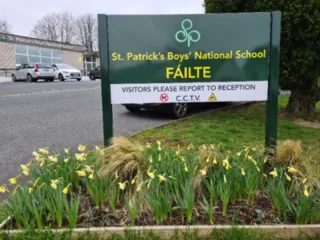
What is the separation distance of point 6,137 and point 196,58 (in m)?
4.72

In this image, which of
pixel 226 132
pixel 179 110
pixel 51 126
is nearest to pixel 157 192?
pixel 226 132

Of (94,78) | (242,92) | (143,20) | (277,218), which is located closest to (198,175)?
(277,218)

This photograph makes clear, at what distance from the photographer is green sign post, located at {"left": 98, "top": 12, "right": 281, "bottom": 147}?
133 inches

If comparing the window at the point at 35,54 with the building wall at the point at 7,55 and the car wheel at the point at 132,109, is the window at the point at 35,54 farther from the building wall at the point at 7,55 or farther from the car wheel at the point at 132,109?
the car wheel at the point at 132,109

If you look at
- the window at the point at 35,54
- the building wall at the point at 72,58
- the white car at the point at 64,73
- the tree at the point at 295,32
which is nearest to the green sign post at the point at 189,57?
the tree at the point at 295,32

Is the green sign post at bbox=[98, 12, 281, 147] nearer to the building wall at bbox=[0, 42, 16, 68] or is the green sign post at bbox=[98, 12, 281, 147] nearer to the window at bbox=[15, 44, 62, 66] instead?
the building wall at bbox=[0, 42, 16, 68]

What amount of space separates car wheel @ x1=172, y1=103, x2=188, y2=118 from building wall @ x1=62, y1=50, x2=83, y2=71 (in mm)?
41537

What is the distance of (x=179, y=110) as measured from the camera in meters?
8.55

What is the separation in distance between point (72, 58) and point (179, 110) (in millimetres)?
42812

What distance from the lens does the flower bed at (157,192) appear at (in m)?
2.68

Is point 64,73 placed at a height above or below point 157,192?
above

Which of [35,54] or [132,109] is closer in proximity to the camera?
[132,109]

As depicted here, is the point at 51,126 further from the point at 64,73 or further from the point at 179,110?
the point at 64,73

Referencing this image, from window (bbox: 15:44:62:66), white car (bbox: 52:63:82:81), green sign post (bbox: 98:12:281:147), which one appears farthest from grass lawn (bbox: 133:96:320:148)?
window (bbox: 15:44:62:66)
